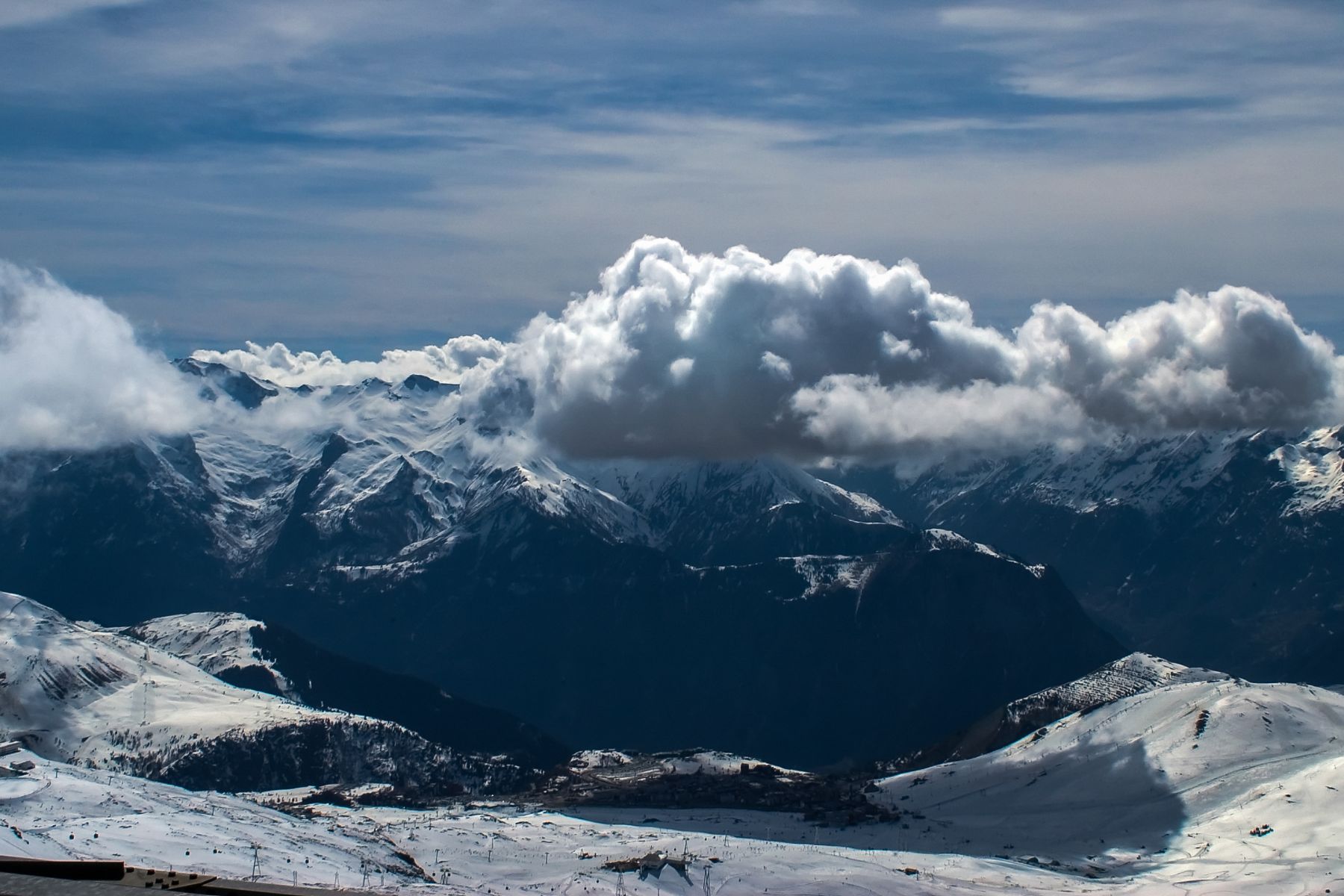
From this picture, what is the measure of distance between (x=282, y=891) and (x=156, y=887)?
26.7 feet

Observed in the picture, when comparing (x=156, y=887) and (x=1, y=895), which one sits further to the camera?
(x=156, y=887)

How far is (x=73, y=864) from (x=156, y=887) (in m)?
9.05

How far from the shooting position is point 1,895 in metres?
82.9

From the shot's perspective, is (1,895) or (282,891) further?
(282,891)

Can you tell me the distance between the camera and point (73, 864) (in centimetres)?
9531

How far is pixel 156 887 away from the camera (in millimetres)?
89000

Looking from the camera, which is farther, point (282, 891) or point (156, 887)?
point (282, 891)

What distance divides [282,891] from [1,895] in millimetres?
16479

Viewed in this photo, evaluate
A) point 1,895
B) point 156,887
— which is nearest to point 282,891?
point 156,887

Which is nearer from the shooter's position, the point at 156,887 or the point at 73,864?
the point at 156,887

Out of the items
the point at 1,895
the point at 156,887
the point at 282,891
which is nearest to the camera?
the point at 1,895

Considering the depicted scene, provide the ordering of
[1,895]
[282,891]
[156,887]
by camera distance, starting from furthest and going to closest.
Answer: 1. [282,891]
2. [156,887]
3. [1,895]

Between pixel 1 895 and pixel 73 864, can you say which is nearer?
pixel 1 895

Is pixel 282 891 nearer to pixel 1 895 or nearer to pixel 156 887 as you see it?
pixel 156 887
